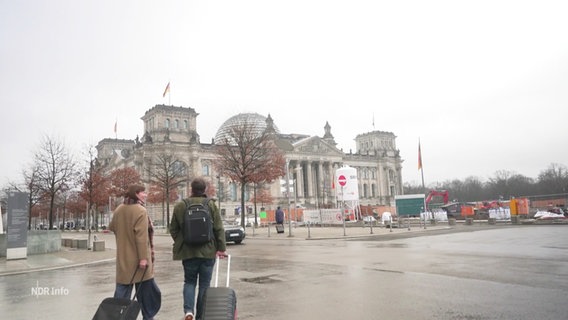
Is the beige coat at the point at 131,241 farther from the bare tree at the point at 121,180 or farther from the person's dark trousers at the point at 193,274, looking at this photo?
the bare tree at the point at 121,180

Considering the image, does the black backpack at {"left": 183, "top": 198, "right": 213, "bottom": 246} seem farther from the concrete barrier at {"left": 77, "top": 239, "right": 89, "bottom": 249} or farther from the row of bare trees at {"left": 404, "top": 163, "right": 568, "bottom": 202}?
the row of bare trees at {"left": 404, "top": 163, "right": 568, "bottom": 202}

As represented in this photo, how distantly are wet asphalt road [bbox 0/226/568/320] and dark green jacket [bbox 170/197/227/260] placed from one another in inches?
57.3

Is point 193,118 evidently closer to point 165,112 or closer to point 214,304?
point 165,112

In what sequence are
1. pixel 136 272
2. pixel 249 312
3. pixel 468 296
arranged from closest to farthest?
pixel 136 272 → pixel 249 312 → pixel 468 296

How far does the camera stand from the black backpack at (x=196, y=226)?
5.85 metres

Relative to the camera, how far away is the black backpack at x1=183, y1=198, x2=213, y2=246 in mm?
5852

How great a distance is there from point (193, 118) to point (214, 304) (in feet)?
323

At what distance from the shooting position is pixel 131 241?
5914 mm

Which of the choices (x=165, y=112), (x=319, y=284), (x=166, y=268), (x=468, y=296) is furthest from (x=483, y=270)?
(x=165, y=112)

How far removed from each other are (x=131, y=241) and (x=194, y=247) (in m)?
0.88

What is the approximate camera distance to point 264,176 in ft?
148

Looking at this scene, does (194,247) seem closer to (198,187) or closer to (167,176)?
(198,187)

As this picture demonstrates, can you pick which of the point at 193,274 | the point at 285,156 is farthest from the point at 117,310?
the point at 285,156

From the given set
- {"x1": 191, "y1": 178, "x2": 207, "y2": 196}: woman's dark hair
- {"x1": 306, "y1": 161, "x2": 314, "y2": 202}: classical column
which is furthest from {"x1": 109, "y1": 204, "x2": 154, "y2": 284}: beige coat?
{"x1": 306, "y1": 161, "x2": 314, "y2": 202}: classical column
